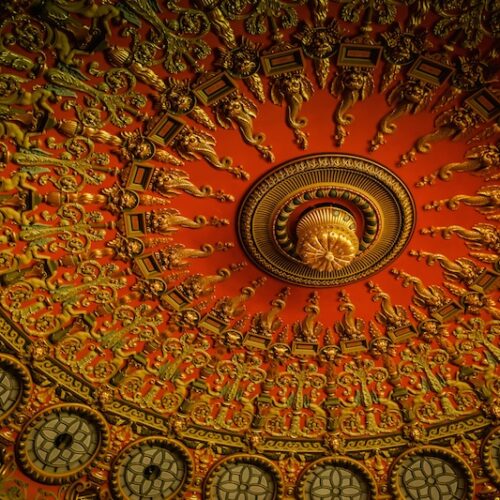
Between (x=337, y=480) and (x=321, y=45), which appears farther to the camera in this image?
(x=337, y=480)

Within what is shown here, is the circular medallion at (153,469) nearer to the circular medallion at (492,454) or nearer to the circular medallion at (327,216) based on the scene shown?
the circular medallion at (327,216)

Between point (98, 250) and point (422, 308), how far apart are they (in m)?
4.93

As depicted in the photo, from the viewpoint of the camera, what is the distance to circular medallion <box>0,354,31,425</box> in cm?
848

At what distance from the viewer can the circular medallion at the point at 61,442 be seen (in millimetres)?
8602

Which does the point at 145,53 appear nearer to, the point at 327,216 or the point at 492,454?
the point at 327,216

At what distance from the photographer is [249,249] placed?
848 cm

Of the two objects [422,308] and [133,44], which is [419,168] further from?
[133,44]

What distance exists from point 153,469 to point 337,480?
9.84 ft

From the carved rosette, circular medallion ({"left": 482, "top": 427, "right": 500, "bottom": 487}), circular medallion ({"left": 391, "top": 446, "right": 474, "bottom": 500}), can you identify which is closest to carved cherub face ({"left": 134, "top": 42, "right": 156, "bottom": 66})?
the carved rosette

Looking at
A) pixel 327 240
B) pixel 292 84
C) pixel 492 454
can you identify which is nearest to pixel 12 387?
pixel 327 240

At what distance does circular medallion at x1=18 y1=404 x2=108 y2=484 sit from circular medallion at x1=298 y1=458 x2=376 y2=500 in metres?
3.38

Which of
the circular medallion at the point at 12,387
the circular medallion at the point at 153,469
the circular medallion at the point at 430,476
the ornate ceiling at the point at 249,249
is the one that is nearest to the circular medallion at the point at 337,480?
the ornate ceiling at the point at 249,249

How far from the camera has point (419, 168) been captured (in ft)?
25.4

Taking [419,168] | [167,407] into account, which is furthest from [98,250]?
[419,168]
